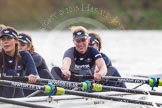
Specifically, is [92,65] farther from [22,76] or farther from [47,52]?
[47,52]

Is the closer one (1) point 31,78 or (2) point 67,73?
(1) point 31,78

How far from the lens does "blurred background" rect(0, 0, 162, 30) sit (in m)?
11.2

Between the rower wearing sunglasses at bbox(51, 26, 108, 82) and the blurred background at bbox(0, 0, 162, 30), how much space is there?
1957 millimetres

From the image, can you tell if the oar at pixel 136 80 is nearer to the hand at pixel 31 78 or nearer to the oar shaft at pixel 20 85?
the hand at pixel 31 78

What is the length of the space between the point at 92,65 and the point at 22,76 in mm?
1528

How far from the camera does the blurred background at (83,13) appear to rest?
11.2 m

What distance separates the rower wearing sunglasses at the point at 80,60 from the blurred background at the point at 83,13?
196 centimetres

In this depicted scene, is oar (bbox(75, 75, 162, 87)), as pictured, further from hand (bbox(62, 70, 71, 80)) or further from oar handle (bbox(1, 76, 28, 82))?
oar handle (bbox(1, 76, 28, 82))

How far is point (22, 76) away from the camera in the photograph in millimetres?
8109

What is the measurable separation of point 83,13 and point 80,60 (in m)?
2.37

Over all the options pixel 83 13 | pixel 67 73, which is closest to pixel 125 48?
pixel 83 13

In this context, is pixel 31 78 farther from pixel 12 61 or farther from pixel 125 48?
pixel 125 48

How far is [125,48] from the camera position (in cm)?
2767

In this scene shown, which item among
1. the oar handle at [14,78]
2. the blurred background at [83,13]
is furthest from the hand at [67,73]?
the blurred background at [83,13]
